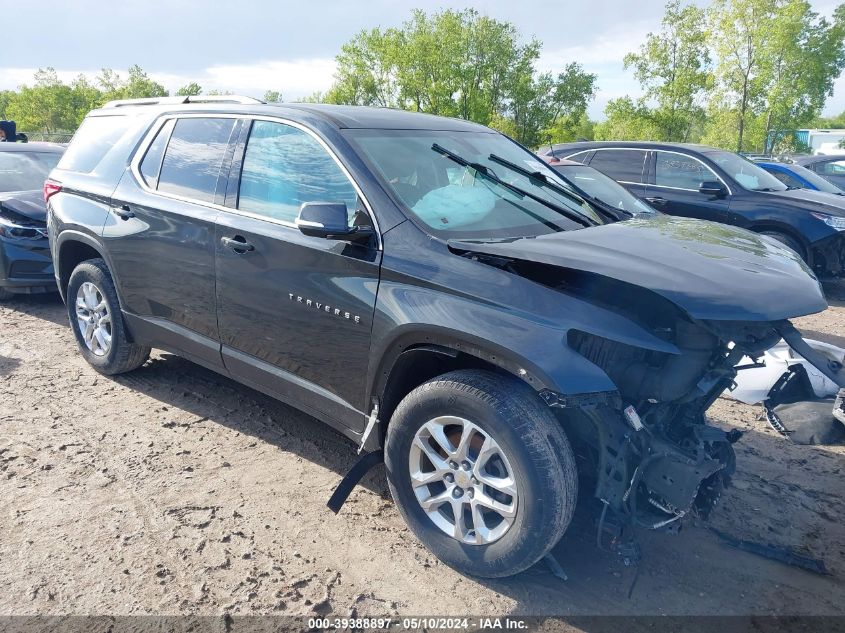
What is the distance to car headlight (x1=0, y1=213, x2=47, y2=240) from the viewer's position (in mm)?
6559

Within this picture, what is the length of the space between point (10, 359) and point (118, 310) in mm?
1514

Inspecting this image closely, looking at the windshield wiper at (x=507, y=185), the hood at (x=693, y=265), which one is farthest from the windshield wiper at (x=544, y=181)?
the hood at (x=693, y=265)

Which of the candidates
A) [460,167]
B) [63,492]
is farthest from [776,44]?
[63,492]

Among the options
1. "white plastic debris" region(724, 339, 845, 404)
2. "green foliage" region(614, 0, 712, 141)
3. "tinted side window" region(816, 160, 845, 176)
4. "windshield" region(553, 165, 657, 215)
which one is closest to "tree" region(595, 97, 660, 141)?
"green foliage" region(614, 0, 712, 141)

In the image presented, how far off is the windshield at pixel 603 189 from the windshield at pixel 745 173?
2580 millimetres

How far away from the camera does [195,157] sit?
392 cm

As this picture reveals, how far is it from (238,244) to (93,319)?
76.8 inches

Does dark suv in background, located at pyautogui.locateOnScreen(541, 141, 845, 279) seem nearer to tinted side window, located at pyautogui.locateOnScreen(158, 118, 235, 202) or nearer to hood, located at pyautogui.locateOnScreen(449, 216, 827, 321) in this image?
hood, located at pyautogui.locateOnScreen(449, 216, 827, 321)

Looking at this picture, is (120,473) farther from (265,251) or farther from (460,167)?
(460,167)

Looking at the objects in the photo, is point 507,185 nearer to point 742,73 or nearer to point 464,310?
point 464,310

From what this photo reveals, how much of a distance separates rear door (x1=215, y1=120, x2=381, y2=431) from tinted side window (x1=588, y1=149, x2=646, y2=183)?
6641mm

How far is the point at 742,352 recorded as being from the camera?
2.70 m

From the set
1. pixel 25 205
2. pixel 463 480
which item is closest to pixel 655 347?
pixel 463 480

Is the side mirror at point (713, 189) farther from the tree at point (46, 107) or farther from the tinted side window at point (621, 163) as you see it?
the tree at point (46, 107)
